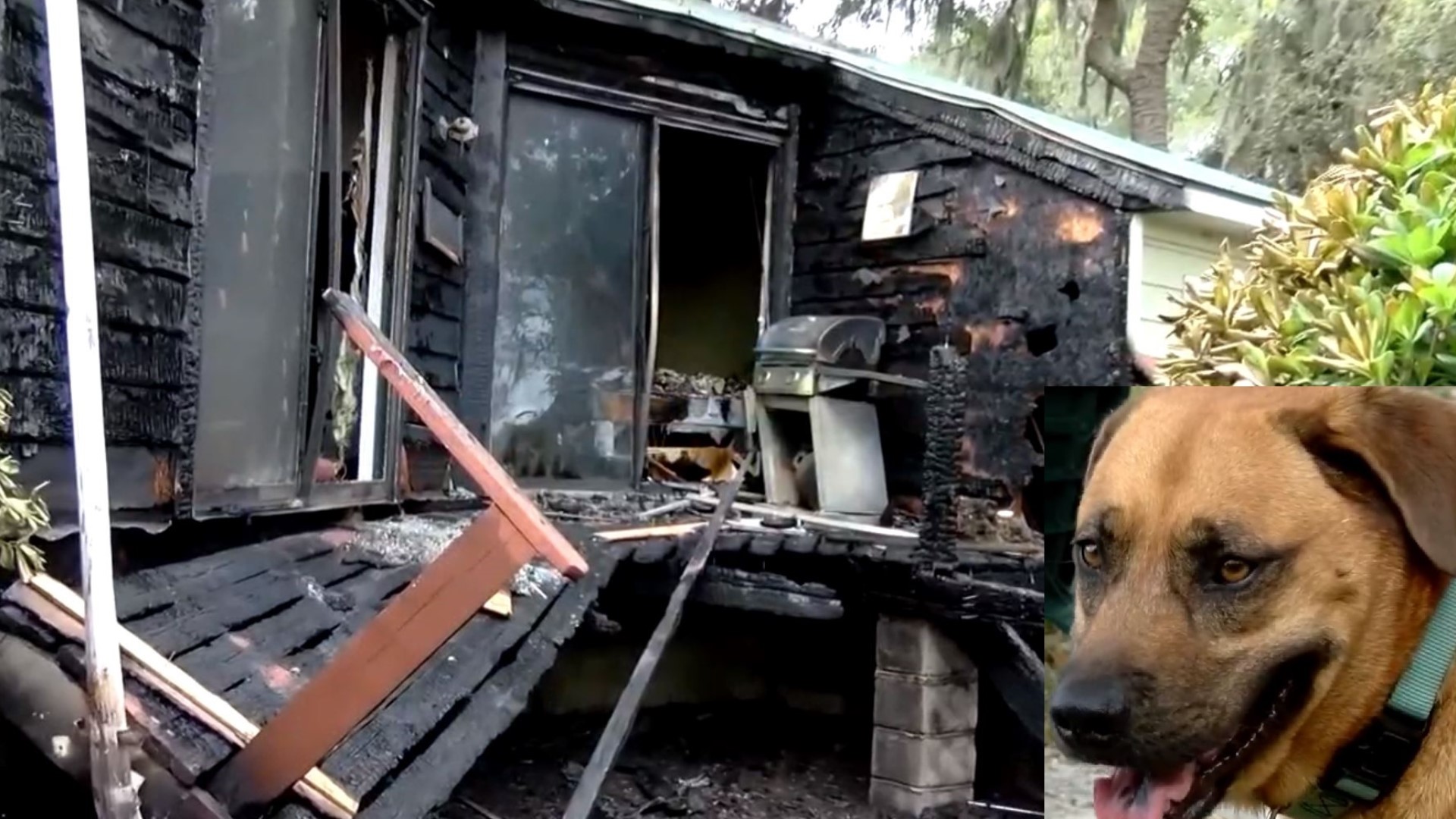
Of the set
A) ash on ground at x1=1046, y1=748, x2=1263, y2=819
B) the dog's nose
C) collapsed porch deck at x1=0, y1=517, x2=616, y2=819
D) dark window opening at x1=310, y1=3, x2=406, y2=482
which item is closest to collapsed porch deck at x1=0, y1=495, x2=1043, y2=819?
collapsed porch deck at x1=0, y1=517, x2=616, y2=819

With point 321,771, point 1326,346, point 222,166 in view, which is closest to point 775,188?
point 222,166

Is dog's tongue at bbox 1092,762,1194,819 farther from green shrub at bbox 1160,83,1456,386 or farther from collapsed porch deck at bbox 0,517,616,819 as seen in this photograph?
collapsed porch deck at bbox 0,517,616,819

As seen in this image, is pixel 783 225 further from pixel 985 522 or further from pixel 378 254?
pixel 378 254

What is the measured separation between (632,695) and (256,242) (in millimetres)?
1598

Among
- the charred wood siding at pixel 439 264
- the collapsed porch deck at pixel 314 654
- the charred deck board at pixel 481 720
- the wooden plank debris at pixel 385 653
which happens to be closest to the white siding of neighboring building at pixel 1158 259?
the charred deck board at pixel 481 720

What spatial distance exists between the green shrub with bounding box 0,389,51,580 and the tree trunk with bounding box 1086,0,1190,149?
4.27 m

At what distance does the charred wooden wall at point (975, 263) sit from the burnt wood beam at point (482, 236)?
1835 mm

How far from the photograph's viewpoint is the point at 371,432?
4.27 m

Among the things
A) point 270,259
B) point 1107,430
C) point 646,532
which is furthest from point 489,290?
point 1107,430

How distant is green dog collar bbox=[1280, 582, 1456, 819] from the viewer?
2.90 ft

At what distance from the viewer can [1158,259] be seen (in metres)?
4.87

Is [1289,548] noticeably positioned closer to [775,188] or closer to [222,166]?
[222,166]

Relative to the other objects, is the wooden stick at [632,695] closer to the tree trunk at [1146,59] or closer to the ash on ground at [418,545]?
the ash on ground at [418,545]

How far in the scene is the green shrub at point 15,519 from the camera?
6.64ft
